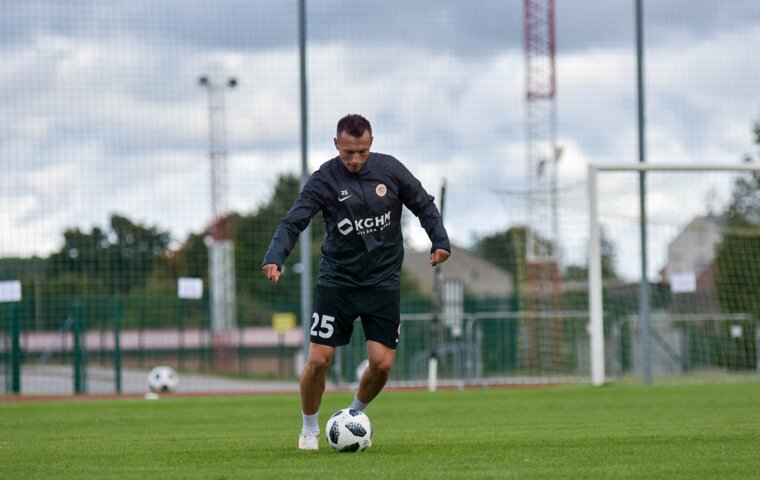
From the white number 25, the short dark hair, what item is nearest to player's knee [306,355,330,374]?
the white number 25

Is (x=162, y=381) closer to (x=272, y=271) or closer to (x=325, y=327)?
(x=325, y=327)

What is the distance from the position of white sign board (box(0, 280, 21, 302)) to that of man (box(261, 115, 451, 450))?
1294 cm

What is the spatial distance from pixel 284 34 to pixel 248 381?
23.0 feet

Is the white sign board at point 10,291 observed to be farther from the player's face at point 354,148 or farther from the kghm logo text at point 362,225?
the player's face at point 354,148

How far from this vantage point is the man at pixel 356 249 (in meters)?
7.08

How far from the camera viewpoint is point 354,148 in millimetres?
6926

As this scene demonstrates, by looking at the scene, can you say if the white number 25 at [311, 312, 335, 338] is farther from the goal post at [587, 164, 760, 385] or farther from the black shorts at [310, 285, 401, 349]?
the goal post at [587, 164, 760, 385]

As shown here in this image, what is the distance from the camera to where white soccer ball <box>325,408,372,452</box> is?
6.99 meters

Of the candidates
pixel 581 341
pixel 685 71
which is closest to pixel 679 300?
pixel 581 341

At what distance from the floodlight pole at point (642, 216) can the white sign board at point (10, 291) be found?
9.87m

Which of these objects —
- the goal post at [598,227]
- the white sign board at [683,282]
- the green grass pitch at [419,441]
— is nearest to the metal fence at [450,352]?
the white sign board at [683,282]

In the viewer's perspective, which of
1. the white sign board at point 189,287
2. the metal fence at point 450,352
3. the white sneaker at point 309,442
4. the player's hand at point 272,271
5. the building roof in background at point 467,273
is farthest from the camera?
the building roof in background at point 467,273

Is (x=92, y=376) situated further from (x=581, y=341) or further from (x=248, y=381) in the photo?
(x=581, y=341)

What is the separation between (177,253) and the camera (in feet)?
66.1
